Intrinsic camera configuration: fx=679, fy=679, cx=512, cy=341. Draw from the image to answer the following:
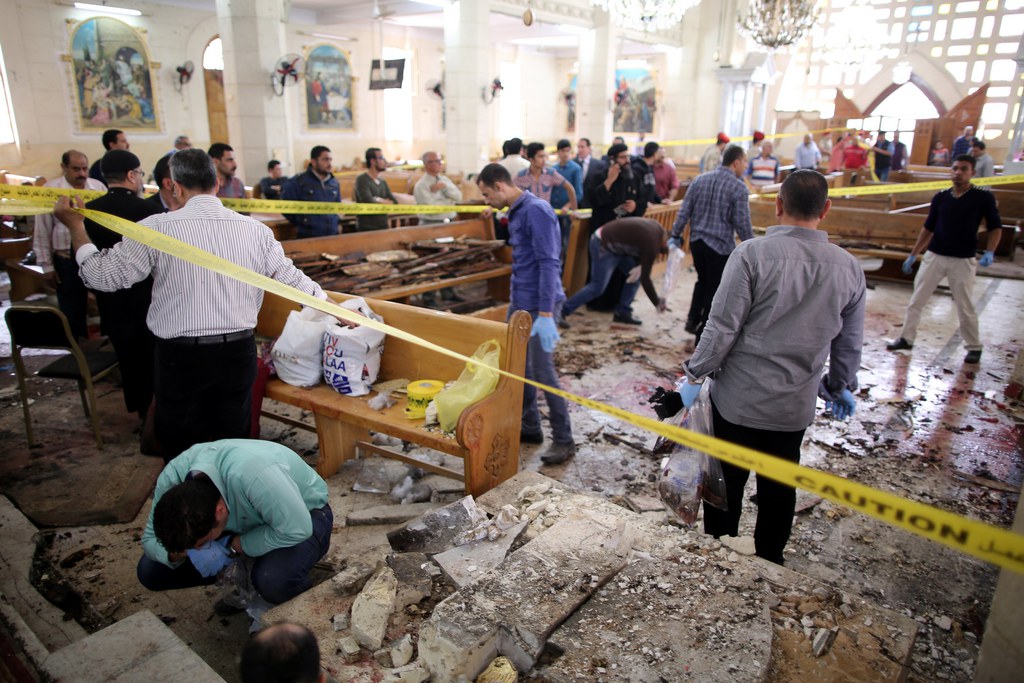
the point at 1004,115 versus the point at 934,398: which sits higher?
the point at 1004,115

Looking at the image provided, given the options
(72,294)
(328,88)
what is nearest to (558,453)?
(72,294)

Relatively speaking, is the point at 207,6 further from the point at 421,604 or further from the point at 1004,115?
the point at 1004,115

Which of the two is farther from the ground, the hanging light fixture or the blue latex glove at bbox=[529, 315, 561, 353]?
the hanging light fixture

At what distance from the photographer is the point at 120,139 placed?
22.7ft

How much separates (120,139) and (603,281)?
5226mm

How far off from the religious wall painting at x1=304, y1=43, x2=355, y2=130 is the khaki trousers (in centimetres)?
1637

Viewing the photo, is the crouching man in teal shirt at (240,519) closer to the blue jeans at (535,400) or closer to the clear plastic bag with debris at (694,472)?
the clear plastic bag with debris at (694,472)

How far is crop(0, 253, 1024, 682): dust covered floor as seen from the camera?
3.25 m

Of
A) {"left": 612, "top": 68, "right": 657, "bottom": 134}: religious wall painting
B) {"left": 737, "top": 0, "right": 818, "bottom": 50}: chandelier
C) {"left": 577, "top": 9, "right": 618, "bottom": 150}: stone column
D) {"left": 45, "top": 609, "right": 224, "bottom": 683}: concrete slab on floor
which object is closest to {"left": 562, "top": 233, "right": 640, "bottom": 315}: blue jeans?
{"left": 45, "top": 609, "right": 224, "bottom": 683}: concrete slab on floor

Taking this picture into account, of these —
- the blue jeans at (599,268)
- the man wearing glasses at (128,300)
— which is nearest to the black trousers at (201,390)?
the man wearing glasses at (128,300)

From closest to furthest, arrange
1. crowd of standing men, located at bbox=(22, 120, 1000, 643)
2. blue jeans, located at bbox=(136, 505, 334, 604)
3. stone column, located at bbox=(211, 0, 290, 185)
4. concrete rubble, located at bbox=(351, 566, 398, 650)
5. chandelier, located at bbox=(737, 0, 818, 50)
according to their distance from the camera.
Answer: concrete rubble, located at bbox=(351, 566, 398, 650) < crowd of standing men, located at bbox=(22, 120, 1000, 643) < blue jeans, located at bbox=(136, 505, 334, 604) < stone column, located at bbox=(211, 0, 290, 185) < chandelier, located at bbox=(737, 0, 818, 50)

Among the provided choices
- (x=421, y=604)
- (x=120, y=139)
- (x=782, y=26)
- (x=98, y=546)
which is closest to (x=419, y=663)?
Answer: (x=421, y=604)

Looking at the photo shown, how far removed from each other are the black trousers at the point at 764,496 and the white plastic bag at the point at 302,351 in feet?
8.40

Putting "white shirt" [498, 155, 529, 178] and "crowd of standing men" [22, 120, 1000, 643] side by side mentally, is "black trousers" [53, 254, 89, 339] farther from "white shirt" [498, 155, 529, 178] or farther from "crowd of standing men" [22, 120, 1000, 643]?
"white shirt" [498, 155, 529, 178]
